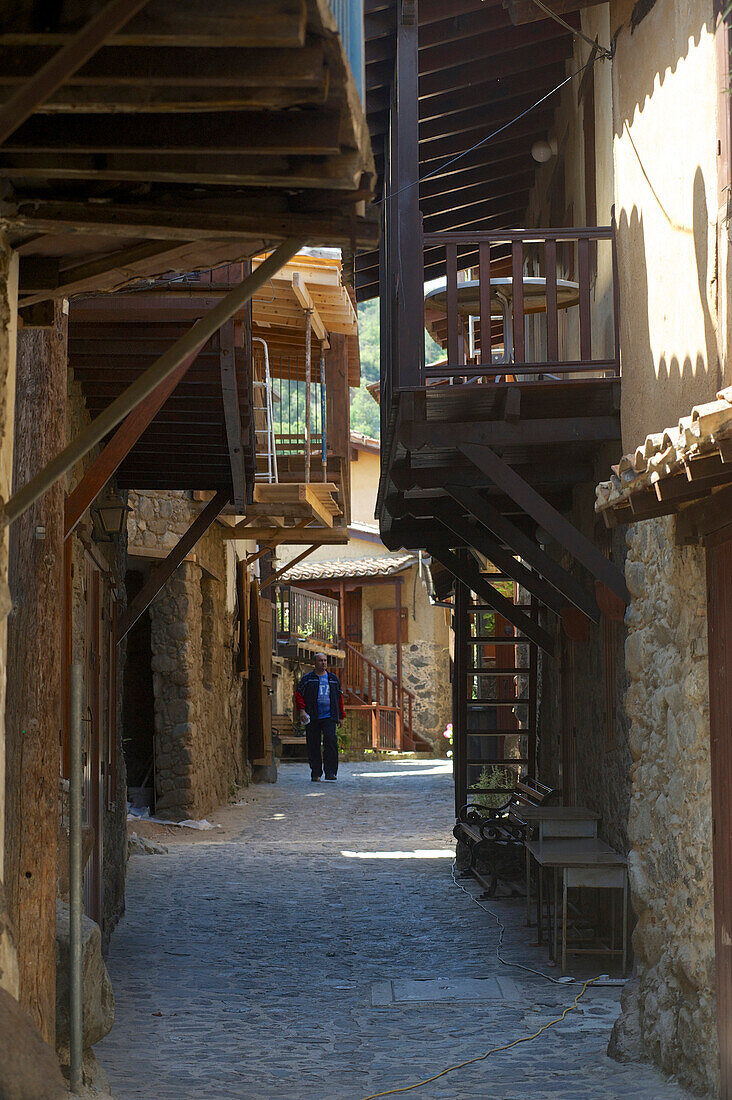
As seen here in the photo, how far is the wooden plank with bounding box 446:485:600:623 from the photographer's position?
7.44 meters

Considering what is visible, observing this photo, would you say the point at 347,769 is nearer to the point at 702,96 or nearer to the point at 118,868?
the point at 118,868

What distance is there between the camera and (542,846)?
7.50 m

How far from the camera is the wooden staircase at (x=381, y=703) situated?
2883cm

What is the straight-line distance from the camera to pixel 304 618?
2772cm

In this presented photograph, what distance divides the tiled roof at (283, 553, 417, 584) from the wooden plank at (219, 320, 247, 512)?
20.9 meters

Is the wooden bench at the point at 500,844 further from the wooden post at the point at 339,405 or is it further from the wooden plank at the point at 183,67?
the wooden plank at the point at 183,67

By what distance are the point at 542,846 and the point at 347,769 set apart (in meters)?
17.6

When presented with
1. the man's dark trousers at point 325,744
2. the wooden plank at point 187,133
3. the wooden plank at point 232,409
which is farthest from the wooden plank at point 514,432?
the man's dark trousers at point 325,744

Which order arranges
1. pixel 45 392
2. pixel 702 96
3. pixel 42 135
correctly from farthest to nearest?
pixel 702 96
pixel 45 392
pixel 42 135

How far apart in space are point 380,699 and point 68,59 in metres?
28.0

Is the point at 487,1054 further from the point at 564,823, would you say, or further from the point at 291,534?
the point at 291,534

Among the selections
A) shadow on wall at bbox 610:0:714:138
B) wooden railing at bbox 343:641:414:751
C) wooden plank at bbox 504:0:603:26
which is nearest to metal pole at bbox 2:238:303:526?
shadow on wall at bbox 610:0:714:138

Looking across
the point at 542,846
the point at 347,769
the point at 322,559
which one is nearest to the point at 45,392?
the point at 542,846

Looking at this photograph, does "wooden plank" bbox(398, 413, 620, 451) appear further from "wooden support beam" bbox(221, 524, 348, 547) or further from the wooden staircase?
the wooden staircase
